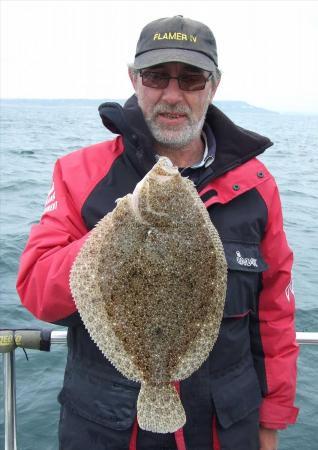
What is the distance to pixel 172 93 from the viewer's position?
271cm

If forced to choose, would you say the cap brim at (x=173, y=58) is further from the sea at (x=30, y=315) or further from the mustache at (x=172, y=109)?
the sea at (x=30, y=315)

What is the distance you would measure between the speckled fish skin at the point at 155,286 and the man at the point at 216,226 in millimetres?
283

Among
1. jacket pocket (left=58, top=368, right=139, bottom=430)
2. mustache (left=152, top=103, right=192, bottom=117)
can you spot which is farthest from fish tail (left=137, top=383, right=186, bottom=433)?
mustache (left=152, top=103, right=192, bottom=117)

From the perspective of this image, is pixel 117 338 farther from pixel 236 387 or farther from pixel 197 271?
pixel 236 387

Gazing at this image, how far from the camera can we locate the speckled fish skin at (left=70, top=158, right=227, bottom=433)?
2195 millimetres

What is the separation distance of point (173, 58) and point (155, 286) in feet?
3.93

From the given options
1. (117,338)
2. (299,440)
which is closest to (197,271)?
(117,338)

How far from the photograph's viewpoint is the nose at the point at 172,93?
272cm

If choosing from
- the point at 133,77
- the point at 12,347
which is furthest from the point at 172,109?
the point at 12,347

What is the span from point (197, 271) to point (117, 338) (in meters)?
0.46

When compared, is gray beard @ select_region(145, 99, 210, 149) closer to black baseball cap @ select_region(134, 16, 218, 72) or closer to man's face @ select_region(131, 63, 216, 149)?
man's face @ select_region(131, 63, 216, 149)

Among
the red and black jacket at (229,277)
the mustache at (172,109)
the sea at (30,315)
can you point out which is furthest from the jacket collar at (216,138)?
the sea at (30,315)

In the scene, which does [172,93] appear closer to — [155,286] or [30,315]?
[155,286]

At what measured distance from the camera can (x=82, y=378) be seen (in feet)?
8.86
